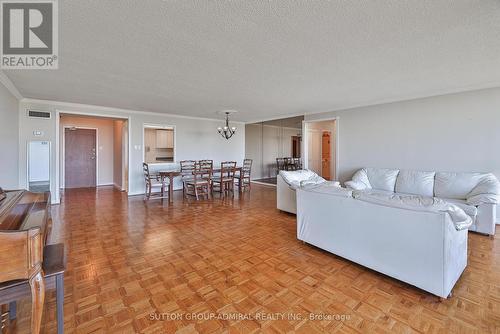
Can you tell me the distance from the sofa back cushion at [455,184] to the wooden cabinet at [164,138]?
6732 millimetres

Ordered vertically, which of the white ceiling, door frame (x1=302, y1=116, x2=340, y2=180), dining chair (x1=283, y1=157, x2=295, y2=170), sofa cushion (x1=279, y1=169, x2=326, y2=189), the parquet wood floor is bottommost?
the parquet wood floor

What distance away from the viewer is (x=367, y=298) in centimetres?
182

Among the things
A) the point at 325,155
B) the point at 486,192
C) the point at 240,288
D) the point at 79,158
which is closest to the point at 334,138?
the point at 325,155

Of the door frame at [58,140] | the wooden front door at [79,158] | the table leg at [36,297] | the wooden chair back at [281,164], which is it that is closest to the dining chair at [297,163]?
the wooden chair back at [281,164]

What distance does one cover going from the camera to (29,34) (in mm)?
2150

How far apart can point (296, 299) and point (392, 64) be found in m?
2.92

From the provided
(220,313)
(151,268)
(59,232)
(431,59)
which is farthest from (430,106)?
(59,232)

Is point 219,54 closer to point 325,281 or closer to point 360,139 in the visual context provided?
point 325,281

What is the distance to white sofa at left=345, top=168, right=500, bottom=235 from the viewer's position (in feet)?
10.3

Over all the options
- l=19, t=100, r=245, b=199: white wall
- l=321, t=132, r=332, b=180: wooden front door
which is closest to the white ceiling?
l=19, t=100, r=245, b=199: white wall

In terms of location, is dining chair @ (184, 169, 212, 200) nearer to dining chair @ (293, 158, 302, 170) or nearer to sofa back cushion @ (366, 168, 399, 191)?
sofa back cushion @ (366, 168, 399, 191)

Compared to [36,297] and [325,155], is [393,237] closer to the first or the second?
[36,297]

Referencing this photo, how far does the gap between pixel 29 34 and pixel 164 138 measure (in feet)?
17.2

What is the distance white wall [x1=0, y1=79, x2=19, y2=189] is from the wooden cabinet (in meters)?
3.26
